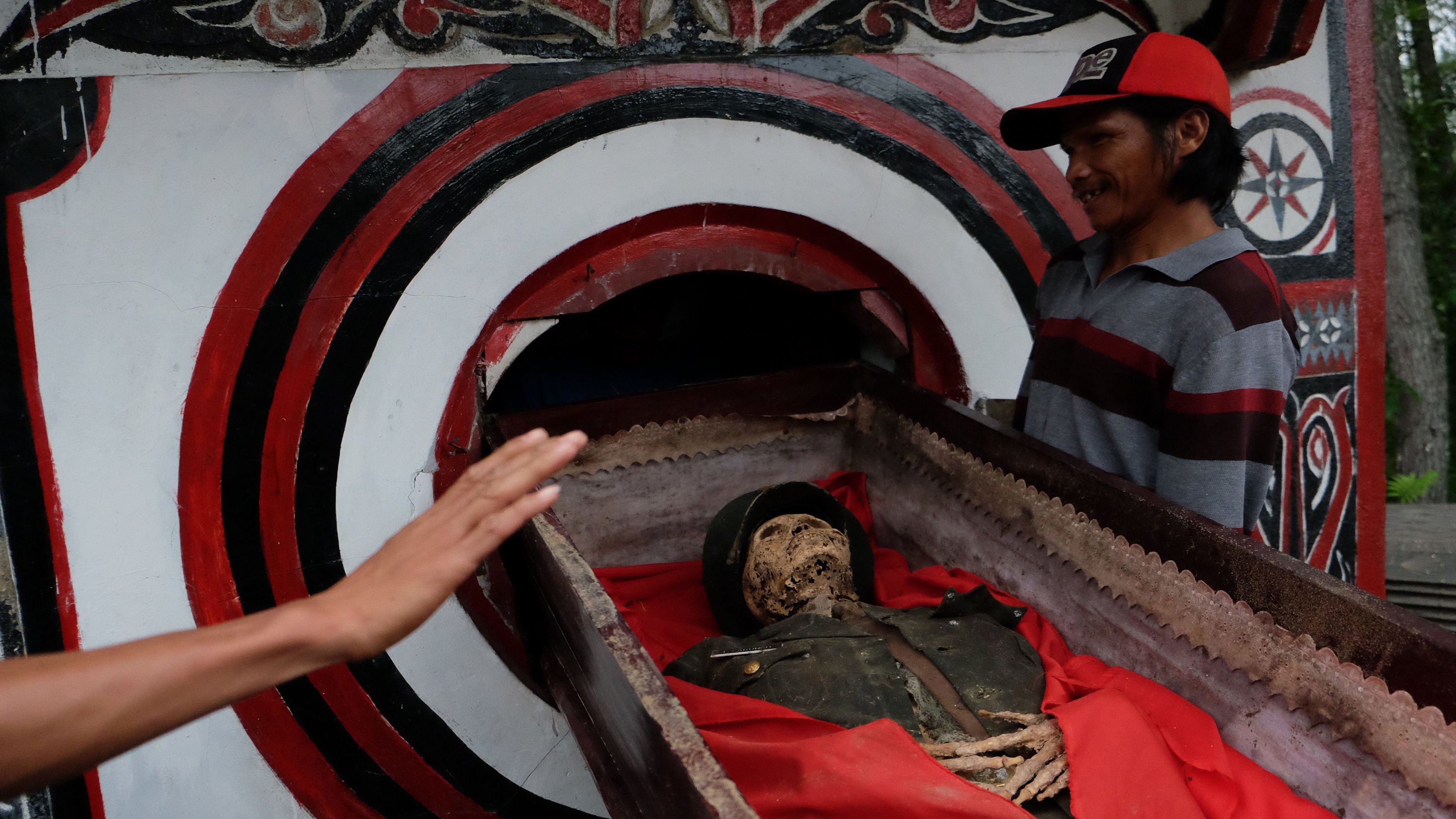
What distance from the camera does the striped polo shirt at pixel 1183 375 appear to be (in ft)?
6.60

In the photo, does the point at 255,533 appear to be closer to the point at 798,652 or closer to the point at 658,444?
the point at 658,444

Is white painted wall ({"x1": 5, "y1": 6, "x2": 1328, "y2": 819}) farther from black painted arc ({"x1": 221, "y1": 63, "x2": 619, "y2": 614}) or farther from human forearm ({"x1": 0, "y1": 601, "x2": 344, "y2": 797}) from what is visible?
A: human forearm ({"x1": 0, "y1": 601, "x2": 344, "y2": 797})

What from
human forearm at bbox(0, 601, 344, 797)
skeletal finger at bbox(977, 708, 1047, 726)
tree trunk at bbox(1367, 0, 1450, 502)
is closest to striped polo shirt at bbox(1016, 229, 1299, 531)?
skeletal finger at bbox(977, 708, 1047, 726)

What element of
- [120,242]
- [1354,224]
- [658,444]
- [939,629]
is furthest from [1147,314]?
[120,242]

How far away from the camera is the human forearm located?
2.72ft

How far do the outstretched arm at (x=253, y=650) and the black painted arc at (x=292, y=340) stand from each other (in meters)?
1.60

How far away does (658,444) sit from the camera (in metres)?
2.94

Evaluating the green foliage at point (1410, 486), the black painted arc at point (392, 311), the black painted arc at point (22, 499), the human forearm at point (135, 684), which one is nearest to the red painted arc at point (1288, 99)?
the black painted arc at point (392, 311)

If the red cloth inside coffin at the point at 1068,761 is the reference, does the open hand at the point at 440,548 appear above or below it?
above

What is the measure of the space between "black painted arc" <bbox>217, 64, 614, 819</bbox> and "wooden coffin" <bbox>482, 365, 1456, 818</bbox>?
1.87 ft

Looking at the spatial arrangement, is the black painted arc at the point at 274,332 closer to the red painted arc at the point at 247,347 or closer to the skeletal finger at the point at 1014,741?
the red painted arc at the point at 247,347

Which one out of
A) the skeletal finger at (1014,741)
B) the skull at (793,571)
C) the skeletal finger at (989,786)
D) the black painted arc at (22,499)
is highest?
the black painted arc at (22,499)

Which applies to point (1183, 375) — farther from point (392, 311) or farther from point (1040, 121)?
point (392, 311)

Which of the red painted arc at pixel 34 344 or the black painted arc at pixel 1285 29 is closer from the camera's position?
the red painted arc at pixel 34 344
